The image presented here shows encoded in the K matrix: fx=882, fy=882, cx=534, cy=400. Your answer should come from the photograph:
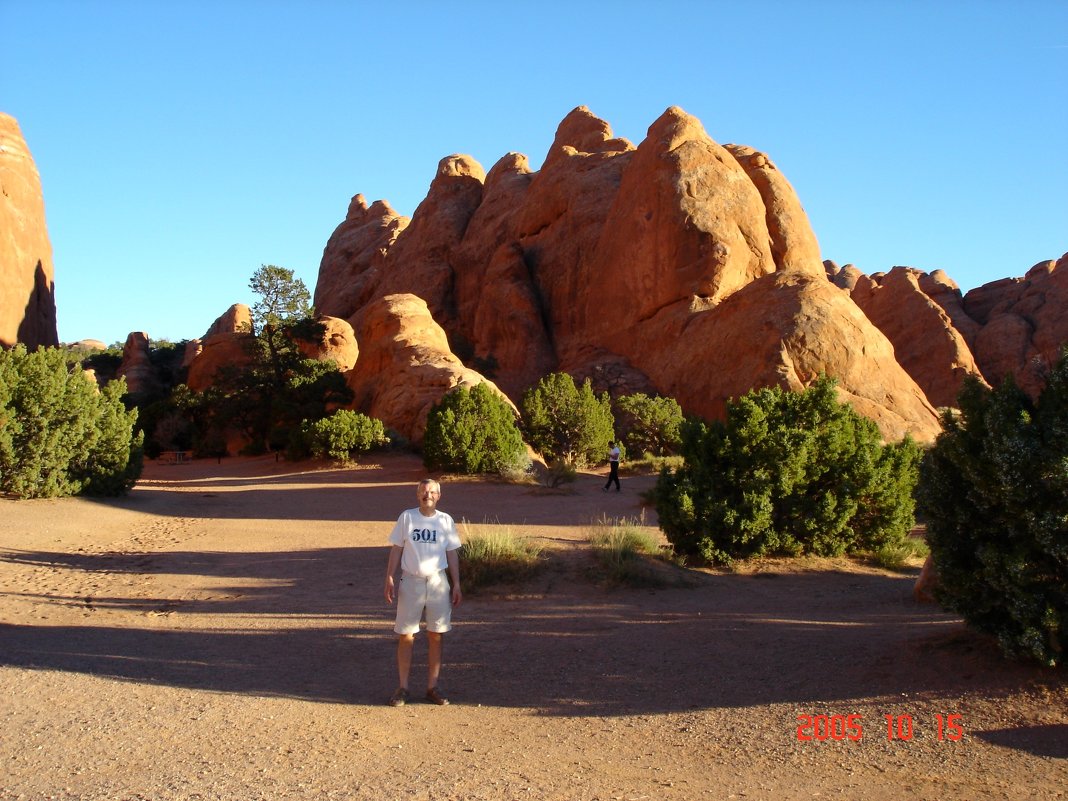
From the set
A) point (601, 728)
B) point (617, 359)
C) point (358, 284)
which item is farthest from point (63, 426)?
point (358, 284)

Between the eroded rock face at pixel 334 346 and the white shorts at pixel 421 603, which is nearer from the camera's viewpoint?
the white shorts at pixel 421 603

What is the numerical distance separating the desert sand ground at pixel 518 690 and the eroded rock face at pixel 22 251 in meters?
32.3

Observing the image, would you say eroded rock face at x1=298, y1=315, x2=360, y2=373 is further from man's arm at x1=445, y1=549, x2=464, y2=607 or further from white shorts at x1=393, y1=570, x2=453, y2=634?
white shorts at x1=393, y1=570, x2=453, y2=634

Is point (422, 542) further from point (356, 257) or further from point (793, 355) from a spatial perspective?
point (356, 257)

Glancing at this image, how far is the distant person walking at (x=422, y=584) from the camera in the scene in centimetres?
673

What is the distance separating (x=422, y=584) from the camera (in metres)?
6.75

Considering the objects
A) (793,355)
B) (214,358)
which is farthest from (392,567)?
(214,358)

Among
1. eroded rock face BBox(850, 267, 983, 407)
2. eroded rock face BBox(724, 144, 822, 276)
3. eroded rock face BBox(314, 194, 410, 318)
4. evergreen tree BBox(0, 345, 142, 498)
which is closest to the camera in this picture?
evergreen tree BBox(0, 345, 142, 498)

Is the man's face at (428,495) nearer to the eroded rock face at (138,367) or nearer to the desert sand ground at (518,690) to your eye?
the desert sand ground at (518,690)

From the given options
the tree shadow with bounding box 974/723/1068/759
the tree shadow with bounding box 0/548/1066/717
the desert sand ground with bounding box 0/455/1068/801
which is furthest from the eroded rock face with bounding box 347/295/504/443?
the tree shadow with bounding box 974/723/1068/759

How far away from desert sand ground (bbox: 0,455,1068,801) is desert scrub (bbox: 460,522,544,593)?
283 millimetres

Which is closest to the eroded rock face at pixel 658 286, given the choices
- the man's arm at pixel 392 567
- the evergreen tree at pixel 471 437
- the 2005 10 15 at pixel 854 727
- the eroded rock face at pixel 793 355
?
the eroded rock face at pixel 793 355

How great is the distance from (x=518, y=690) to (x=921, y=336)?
44.3 meters

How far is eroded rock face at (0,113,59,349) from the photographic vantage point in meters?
40.2
